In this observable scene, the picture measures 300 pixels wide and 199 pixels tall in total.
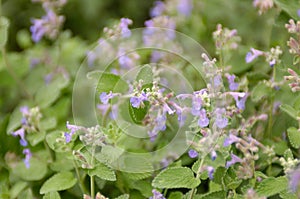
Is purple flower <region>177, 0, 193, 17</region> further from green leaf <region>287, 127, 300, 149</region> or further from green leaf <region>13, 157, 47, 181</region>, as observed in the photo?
green leaf <region>287, 127, 300, 149</region>

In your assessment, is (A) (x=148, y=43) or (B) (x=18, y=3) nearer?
(A) (x=148, y=43)

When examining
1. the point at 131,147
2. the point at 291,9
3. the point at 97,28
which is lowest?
the point at 97,28

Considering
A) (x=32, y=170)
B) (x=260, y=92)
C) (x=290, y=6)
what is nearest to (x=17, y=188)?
(x=32, y=170)

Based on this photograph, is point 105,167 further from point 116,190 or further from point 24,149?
point 24,149

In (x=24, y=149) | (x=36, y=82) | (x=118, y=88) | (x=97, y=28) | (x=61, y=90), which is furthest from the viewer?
(x=97, y=28)

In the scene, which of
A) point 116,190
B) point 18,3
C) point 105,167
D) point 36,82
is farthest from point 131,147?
point 18,3

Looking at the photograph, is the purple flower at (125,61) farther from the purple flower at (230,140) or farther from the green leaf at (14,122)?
the purple flower at (230,140)

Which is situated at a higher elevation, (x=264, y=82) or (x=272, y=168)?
(x=264, y=82)
